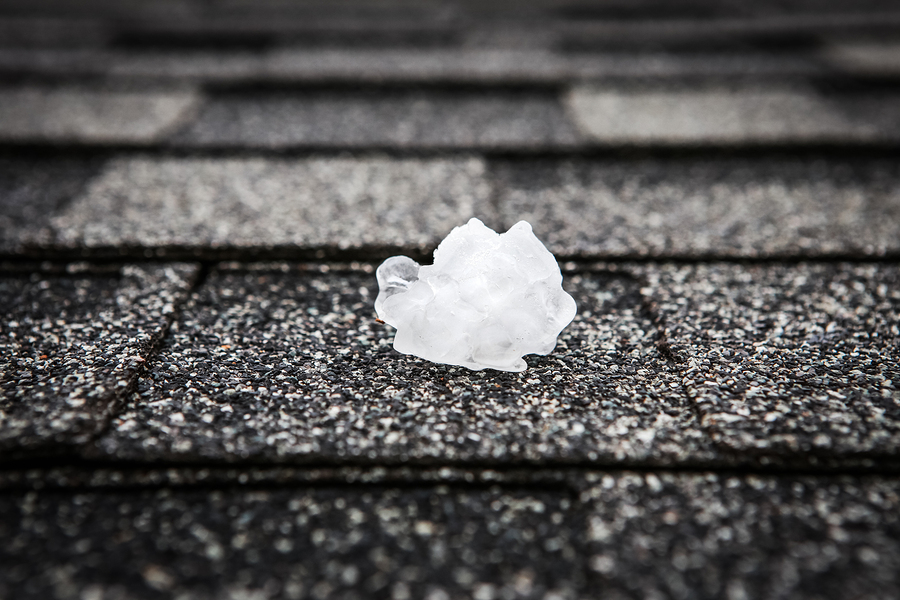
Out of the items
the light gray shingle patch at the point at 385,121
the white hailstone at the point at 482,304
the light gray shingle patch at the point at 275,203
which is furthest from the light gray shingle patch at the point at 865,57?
the white hailstone at the point at 482,304

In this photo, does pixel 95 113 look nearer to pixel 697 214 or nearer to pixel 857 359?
pixel 697 214

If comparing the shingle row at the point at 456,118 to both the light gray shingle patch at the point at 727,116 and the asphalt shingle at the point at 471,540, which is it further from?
the asphalt shingle at the point at 471,540

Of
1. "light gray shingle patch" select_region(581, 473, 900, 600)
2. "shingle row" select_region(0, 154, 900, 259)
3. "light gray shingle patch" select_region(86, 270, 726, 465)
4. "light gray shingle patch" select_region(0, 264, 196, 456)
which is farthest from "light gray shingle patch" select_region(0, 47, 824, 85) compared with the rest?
"light gray shingle patch" select_region(581, 473, 900, 600)

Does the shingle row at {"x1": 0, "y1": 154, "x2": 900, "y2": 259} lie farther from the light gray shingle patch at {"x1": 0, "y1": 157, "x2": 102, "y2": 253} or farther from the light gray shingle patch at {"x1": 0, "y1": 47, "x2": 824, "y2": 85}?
the light gray shingle patch at {"x1": 0, "y1": 47, "x2": 824, "y2": 85}

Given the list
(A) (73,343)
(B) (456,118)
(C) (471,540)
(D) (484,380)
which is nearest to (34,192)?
(A) (73,343)

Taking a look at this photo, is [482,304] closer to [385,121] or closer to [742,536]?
[742,536]

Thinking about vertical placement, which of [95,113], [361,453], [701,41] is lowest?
[361,453]

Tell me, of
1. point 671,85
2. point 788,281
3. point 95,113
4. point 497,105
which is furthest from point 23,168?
point 671,85
